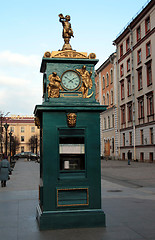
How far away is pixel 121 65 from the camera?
48.7 m

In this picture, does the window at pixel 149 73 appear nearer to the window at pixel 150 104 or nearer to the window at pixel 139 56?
the window at pixel 150 104

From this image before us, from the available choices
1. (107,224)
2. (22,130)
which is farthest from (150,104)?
(22,130)

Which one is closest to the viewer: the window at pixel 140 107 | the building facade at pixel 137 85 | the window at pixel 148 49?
the building facade at pixel 137 85

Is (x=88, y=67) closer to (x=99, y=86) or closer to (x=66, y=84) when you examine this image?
(x=66, y=84)

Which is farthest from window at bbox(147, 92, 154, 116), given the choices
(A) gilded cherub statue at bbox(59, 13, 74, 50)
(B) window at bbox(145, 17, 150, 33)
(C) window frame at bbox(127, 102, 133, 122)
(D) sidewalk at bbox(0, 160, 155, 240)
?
(A) gilded cherub statue at bbox(59, 13, 74, 50)

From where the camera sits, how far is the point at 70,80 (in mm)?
7055

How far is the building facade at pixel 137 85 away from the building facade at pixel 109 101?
223 cm

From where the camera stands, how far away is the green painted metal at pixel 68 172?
651 cm

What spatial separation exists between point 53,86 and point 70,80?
0.43 m

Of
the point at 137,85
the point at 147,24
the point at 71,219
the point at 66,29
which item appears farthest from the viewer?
the point at 137,85

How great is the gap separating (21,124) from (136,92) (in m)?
84.8

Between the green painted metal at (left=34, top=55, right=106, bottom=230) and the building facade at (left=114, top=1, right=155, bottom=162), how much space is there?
3095 centimetres

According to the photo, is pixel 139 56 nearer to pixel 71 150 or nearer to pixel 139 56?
pixel 139 56

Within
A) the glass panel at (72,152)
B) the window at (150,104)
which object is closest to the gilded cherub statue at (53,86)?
the glass panel at (72,152)
